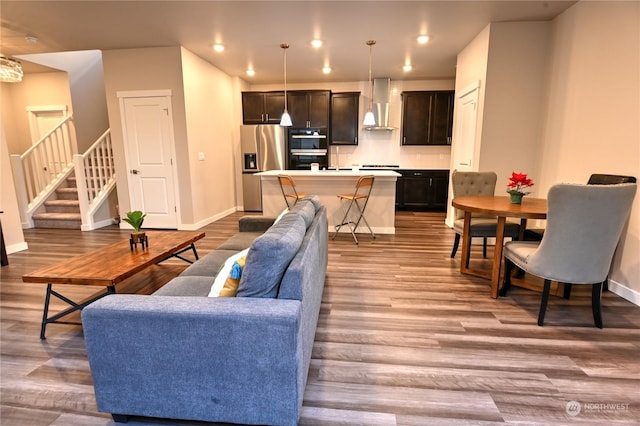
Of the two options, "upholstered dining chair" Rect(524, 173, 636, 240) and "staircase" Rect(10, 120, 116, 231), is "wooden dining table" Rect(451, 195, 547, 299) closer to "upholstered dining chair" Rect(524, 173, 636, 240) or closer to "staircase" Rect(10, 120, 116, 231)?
"upholstered dining chair" Rect(524, 173, 636, 240)

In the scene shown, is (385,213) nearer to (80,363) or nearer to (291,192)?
(291,192)

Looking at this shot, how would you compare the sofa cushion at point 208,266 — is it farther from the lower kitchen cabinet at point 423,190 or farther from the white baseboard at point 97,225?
the lower kitchen cabinet at point 423,190

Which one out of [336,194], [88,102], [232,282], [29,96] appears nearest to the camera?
[232,282]

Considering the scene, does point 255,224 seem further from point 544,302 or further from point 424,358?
point 544,302

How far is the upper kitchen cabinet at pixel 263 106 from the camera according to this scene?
22.2ft

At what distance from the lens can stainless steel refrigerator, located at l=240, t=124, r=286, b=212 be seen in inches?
259

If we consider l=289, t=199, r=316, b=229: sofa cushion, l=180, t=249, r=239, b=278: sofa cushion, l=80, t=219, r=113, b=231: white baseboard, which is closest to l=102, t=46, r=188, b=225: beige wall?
l=80, t=219, r=113, b=231: white baseboard

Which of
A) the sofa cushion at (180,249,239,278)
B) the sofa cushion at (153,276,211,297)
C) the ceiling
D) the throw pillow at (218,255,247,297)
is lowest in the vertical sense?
the sofa cushion at (180,249,239,278)

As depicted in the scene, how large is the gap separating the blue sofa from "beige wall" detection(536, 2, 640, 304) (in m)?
2.98

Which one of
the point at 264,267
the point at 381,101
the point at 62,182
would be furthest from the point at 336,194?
the point at 62,182

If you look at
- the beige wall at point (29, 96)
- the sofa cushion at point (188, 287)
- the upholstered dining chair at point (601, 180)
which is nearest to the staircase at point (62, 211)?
the beige wall at point (29, 96)

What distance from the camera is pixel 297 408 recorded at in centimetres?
132

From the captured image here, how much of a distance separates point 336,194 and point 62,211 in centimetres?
491

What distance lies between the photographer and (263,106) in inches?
267
